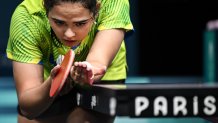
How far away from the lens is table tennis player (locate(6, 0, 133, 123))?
224cm

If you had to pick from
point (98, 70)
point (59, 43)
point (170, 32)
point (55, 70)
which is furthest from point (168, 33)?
point (55, 70)

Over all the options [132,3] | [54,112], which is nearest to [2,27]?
[132,3]

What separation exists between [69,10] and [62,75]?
38cm

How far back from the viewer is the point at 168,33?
943 cm

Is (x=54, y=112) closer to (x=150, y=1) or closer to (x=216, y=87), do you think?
(x=216, y=87)

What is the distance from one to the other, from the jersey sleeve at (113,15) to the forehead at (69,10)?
21 centimetres

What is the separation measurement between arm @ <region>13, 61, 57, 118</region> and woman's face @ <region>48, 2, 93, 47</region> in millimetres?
190

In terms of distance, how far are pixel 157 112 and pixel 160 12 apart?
25.2 feet

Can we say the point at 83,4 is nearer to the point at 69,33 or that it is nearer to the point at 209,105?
the point at 69,33

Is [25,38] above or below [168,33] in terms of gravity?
below

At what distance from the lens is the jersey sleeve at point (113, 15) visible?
246cm

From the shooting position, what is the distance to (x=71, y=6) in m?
2.23

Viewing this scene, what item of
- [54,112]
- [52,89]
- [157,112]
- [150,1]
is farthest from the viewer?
[150,1]

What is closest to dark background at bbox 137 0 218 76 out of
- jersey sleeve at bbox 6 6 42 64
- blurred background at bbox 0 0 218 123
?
blurred background at bbox 0 0 218 123
